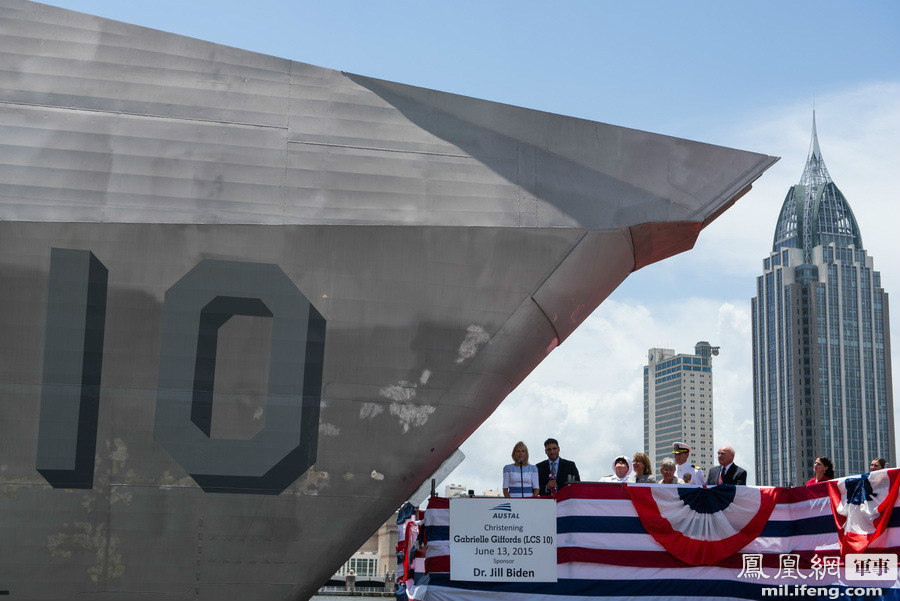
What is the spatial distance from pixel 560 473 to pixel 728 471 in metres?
2.43

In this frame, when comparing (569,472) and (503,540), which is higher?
(569,472)

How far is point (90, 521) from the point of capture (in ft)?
38.2

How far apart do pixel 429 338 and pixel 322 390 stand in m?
1.57

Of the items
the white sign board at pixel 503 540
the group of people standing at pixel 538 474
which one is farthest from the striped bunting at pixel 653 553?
the group of people standing at pixel 538 474

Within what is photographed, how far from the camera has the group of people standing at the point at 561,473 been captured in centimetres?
1299

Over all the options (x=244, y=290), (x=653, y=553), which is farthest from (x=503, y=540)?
(x=244, y=290)

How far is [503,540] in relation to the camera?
1242 centimetres

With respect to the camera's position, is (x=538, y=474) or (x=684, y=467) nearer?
(x=538, y=474)

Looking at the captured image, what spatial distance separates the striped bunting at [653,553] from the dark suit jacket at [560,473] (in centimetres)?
49

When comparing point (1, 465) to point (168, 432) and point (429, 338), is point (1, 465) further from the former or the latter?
point (429, 338)

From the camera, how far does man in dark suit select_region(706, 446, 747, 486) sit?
1346 cm

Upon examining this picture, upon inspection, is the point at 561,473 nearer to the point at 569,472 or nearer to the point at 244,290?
the point at 569,472

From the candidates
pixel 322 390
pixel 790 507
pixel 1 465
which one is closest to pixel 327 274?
pixel 322 390

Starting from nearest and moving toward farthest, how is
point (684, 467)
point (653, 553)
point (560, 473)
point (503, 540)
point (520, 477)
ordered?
point (503, 540)
point (653, 553)
point (520, 477)
point (560, 473)
point (684, 467)
